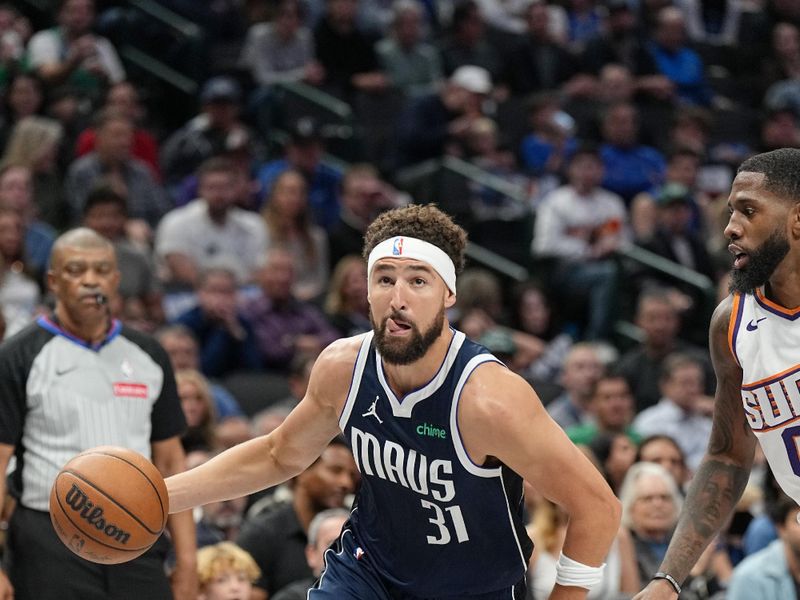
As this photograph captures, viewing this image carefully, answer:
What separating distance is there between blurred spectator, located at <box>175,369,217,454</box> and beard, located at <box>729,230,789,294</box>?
418cm

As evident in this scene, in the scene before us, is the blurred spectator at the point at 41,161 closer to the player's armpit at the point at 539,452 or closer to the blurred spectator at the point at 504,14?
the blurred spectator at the point at 504,14

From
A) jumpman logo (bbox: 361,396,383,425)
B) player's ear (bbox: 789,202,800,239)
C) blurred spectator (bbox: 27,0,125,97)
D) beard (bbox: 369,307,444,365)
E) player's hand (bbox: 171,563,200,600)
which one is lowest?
player's hand (bbox: 171,563,200,600)

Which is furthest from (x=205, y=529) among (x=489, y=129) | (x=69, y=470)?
(x=489, y=129)

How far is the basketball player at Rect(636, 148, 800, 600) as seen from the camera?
4387 millimetres

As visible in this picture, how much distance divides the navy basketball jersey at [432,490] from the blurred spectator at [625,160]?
8319mm

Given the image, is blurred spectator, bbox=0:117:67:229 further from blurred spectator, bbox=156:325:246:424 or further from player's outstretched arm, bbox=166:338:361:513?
player's outstretched arm, bbox=166:338:361:513

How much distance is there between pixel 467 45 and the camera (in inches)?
543

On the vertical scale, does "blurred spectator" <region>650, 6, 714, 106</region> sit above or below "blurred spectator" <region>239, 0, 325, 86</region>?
below

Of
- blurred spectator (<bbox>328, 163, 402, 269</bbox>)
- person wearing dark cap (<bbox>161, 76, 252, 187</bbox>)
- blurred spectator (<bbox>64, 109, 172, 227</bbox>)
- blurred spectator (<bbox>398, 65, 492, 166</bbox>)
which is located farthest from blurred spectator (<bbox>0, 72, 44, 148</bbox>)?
blurred spectator (<bbox>398, 65, 492, 166</bbox>)

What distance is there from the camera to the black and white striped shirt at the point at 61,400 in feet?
18.5

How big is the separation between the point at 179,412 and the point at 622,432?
13.0 feet

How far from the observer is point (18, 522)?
5715 mm

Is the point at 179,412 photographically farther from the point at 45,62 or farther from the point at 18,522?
the point at 45,62

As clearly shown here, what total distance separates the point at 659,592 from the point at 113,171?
Answer: 23.4ft
